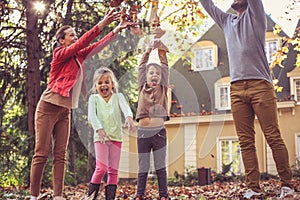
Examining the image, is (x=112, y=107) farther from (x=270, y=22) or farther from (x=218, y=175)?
(x=270, y=22)

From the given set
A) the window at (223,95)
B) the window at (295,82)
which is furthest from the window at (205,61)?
the window at (295,82)

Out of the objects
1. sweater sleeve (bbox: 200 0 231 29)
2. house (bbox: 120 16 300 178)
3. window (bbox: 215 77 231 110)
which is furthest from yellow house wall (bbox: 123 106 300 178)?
sweater sleeve (bbox: 200 0 231 29)

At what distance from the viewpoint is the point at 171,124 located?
19359 millimetres

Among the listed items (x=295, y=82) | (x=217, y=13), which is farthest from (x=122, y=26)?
(x=295, y=82)

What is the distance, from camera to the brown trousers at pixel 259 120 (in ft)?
14.7

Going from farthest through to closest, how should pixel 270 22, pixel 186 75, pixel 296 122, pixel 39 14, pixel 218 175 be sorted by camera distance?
pixel 186 75, pixel 270 22, pixel 296 122, pixel 218 175, pixel 39 14

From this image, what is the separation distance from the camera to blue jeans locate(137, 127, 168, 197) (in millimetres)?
4891

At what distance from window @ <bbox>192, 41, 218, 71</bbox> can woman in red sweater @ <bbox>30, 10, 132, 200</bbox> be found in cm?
1508

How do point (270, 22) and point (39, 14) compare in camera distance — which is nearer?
point (39, 14)

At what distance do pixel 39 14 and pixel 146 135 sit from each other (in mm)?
6589

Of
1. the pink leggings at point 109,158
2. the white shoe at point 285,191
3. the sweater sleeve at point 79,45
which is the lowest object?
the white shoe at point 285,191

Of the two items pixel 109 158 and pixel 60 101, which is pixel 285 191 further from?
pixel 60 101

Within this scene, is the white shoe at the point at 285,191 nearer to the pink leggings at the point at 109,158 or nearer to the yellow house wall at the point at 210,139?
the pink leggings at the point at 109,158

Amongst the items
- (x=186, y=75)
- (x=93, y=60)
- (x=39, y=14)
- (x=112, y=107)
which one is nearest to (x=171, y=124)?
(x=186, y=75)
